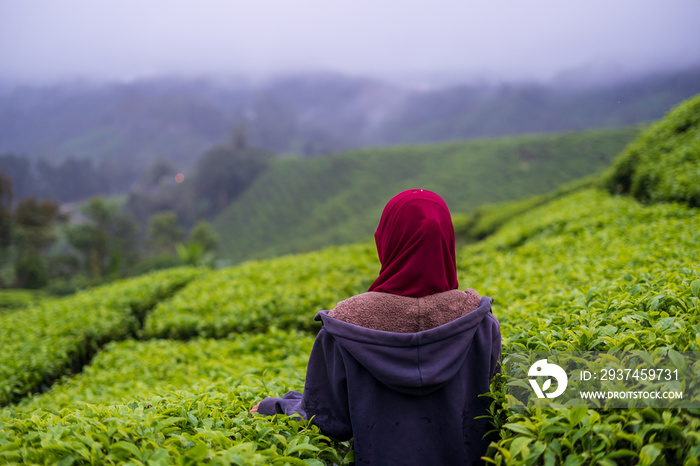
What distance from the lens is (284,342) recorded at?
4.41 metres

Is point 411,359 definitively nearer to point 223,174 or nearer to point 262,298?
point 262,298

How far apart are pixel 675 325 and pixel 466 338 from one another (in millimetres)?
835

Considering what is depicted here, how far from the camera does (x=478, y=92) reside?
13112cm

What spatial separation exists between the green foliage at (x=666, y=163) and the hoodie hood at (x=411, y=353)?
232 inches

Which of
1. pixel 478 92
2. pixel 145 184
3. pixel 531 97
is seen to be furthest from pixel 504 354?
pixel 478 92

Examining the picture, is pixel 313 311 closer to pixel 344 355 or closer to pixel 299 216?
pixel 344 355

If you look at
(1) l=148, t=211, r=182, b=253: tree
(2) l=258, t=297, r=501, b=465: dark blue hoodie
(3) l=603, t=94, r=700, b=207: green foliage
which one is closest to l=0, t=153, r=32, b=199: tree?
(1) l=148, t=211, r=182, b=253: tree

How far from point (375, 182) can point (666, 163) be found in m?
54.4

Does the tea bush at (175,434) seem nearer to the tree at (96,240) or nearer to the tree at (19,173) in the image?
the tree at (96,240)

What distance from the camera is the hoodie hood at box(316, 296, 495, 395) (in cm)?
158

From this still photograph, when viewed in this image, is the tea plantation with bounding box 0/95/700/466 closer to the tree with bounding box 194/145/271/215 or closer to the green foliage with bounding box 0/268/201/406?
the green foliage with bounding box 0/268/201/406

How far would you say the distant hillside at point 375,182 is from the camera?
51.4m

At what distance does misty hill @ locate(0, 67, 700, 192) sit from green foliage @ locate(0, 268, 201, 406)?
6537 cm

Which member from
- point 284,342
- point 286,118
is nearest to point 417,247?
point 284,342
